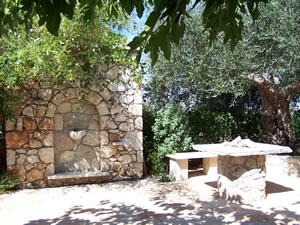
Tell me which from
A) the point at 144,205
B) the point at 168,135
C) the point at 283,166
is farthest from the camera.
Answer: the point at 168,135

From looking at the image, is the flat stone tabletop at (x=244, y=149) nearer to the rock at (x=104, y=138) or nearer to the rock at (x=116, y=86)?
the rock at (x=104, y=138)

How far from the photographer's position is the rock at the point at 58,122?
233 inches

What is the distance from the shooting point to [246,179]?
4.69 m

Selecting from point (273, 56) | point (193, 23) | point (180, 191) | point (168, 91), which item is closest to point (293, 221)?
point (180, 191)

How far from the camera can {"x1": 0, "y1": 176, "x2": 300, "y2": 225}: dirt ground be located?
3926 millimetres

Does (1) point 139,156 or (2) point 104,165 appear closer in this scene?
(2) point 104,165

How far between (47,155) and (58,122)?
2.52 feet

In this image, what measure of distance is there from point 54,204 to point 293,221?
3.92 m

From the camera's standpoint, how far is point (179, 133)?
6.59 m

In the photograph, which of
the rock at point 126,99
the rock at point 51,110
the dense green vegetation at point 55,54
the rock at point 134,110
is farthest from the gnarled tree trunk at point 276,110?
the rock at point 51,110

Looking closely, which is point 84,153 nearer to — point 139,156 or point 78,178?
point 78,178

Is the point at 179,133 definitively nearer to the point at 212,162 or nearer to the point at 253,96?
the point at 212,162

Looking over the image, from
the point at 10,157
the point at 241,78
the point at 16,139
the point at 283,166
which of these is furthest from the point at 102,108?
the point at 283,166

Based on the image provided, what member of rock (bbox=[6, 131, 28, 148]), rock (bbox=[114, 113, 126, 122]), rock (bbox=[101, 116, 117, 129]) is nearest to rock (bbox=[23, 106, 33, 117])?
rock (bbox=[6, 131, 28, 148])
